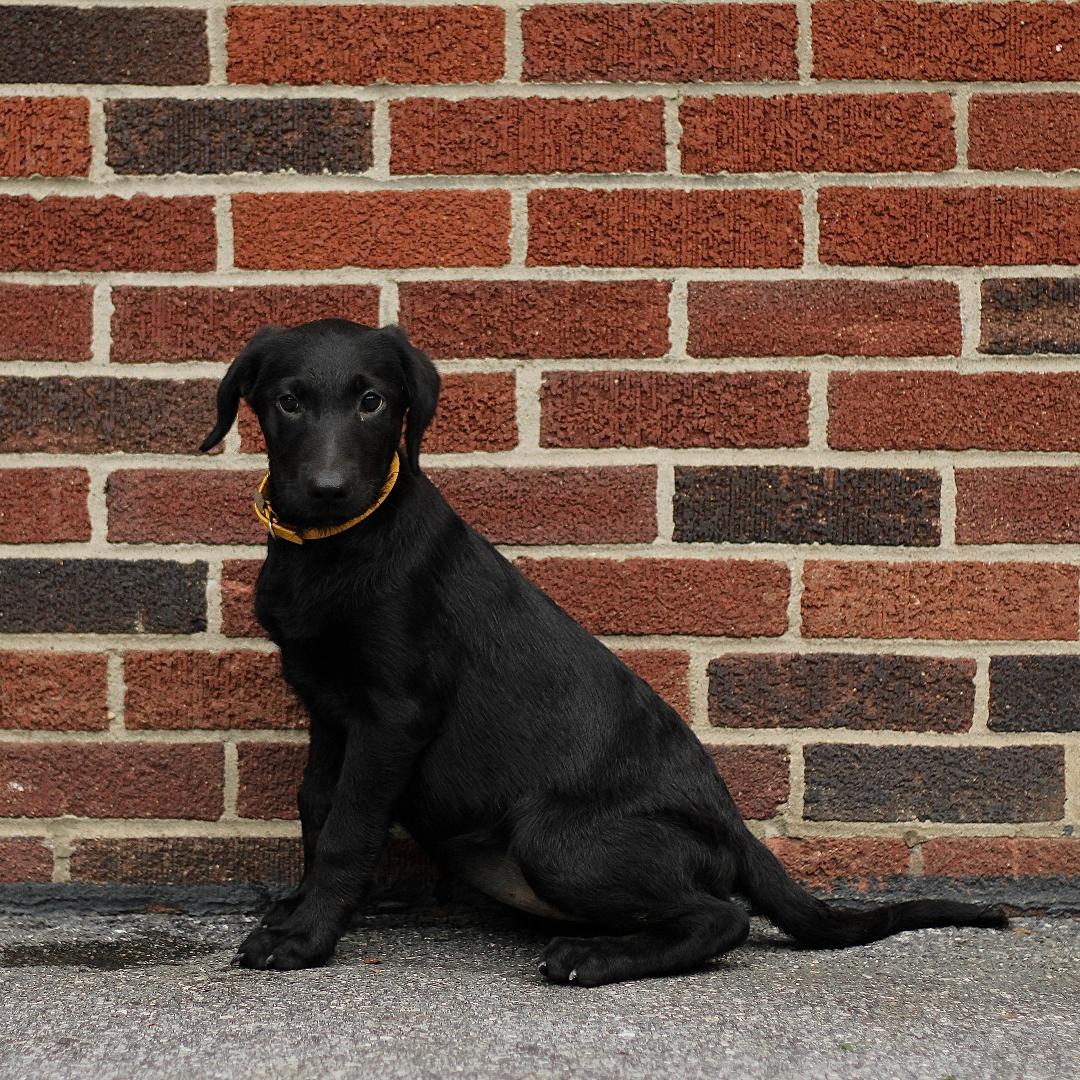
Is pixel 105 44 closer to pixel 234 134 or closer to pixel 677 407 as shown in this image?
pixel 234 134

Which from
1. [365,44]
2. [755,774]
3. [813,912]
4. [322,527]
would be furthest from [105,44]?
[813,912]


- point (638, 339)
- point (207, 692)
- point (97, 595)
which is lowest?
point (207, 692)

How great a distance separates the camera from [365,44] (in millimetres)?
3016

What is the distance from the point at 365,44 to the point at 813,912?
1.91 metres

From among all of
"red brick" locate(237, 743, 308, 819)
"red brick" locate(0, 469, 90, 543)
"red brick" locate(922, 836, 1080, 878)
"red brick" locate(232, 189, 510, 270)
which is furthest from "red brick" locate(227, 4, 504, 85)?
"red brick" locate(922, 836, 1080, 878)

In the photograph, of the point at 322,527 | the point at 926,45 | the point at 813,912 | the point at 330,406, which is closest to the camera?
the point at 330,406

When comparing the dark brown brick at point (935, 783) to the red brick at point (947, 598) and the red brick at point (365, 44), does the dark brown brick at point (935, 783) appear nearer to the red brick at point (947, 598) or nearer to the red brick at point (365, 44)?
the red brick at point (947, 598)

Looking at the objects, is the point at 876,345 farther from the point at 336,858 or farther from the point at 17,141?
the point at 17,141

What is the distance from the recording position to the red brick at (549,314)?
3023 millimetres

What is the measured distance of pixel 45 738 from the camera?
3.06m

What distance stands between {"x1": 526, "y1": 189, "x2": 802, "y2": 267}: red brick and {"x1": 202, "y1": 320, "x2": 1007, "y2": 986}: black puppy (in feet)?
1.73

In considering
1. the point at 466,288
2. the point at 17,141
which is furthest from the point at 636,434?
the point at 17,141

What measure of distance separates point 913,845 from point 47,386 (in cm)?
200

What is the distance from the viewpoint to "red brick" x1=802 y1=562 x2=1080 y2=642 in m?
3.04
